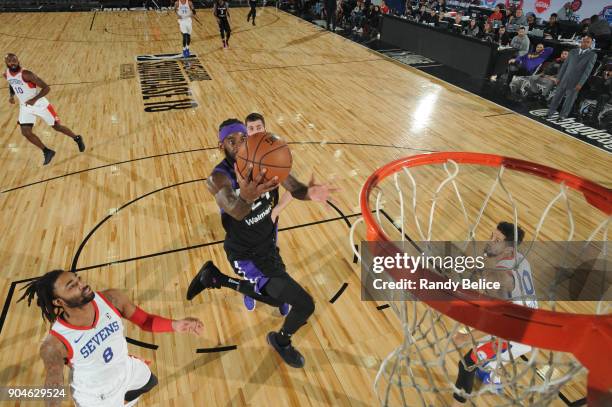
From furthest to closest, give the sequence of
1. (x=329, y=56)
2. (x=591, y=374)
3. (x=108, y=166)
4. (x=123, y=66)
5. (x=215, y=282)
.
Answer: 1. (x=329, y=56)
2. (x=123, y=66)
3. (x=108, y=166)
4. (x=215, y=282)
5. (x=591, y=374)

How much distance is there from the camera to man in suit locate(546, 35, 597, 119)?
7.04 meters

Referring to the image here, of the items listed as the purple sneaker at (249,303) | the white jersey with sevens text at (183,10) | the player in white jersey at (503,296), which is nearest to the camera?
the player in white jersey at (503,296)

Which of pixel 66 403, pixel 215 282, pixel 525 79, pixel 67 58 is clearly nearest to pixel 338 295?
pixel 215 282

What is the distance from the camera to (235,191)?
2.77m

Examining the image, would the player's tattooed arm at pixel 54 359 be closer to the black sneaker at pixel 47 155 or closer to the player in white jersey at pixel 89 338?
the player in white jersey at pixel 89 338

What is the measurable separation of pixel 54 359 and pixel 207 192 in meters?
3.46

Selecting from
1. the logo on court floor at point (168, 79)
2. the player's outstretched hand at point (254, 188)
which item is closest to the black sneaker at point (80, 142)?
the logo on court floor at point (168, 79)

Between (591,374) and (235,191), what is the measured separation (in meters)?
2.17

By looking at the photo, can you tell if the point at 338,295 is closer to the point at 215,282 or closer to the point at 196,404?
the point at 215,282

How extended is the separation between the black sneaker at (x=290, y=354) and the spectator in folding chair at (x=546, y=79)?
8807 mm

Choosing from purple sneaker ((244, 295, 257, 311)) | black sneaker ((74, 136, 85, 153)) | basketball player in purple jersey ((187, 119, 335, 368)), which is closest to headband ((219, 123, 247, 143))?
basketball player in purple jersey ((187, 119, 335, 368))

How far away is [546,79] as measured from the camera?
8836 millimetres

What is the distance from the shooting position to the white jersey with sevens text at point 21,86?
5.41 metres

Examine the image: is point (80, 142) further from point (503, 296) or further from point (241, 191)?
point (503, 296)
